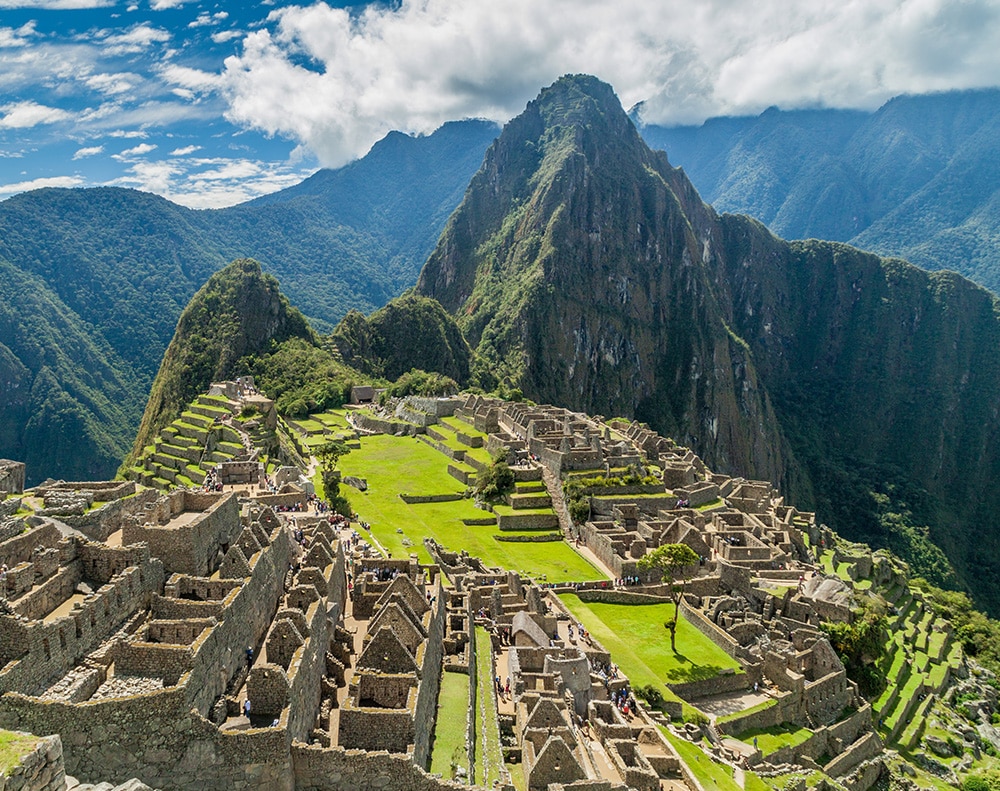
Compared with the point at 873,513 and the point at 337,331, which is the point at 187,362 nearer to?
the point at 337,331

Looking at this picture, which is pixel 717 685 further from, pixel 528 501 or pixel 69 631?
pixel 69 631

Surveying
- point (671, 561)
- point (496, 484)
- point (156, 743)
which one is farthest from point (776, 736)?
point (496, 484)

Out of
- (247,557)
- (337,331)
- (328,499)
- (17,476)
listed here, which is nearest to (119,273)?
(337,331)

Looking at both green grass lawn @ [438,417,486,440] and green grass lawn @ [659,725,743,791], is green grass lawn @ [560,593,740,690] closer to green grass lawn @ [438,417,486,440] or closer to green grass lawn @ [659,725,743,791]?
green grass lawn @ [659,725,743,791]

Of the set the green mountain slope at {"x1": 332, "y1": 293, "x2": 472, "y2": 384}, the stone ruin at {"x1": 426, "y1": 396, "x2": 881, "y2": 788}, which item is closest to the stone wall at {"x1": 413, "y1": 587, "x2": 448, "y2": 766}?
the stone ruin at {"x1": 426, "y1": 396, "x2": 881, "y2": 788}

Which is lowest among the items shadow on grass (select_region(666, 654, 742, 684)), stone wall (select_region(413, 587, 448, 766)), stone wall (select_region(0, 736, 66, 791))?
shadow on grass (select_region(666, 654, 742, 684))
